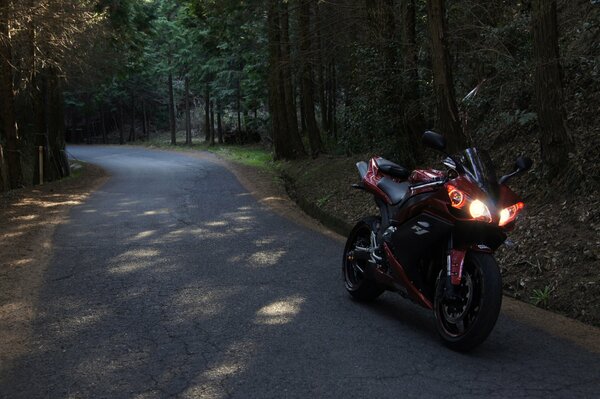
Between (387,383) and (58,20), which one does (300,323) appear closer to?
(387,383)

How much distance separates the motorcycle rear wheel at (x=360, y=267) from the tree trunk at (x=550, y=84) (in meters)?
3.22

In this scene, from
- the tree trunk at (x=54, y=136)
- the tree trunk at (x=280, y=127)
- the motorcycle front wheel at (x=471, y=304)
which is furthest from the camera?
the tree trunk at (x=280, y=127)

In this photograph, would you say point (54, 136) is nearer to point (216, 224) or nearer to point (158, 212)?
point (158, 212)

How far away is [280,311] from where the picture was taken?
576 centimetres

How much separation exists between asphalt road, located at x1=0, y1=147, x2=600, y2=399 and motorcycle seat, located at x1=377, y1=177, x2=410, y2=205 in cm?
116

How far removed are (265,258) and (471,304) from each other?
405 cm

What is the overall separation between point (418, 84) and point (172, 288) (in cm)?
805

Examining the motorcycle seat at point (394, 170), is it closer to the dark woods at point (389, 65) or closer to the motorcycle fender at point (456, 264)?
the motorcycle fender at point (456, 264)

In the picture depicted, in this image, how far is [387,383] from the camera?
407 centimetres

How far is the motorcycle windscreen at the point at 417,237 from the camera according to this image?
482 cm

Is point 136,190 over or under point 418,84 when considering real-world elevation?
under

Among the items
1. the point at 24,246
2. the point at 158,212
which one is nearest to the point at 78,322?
the point at 24,246

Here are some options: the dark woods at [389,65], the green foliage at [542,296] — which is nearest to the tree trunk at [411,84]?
the dark woods at [389,65]

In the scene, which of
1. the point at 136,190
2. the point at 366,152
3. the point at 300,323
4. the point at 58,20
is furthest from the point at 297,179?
the point at 300,323
